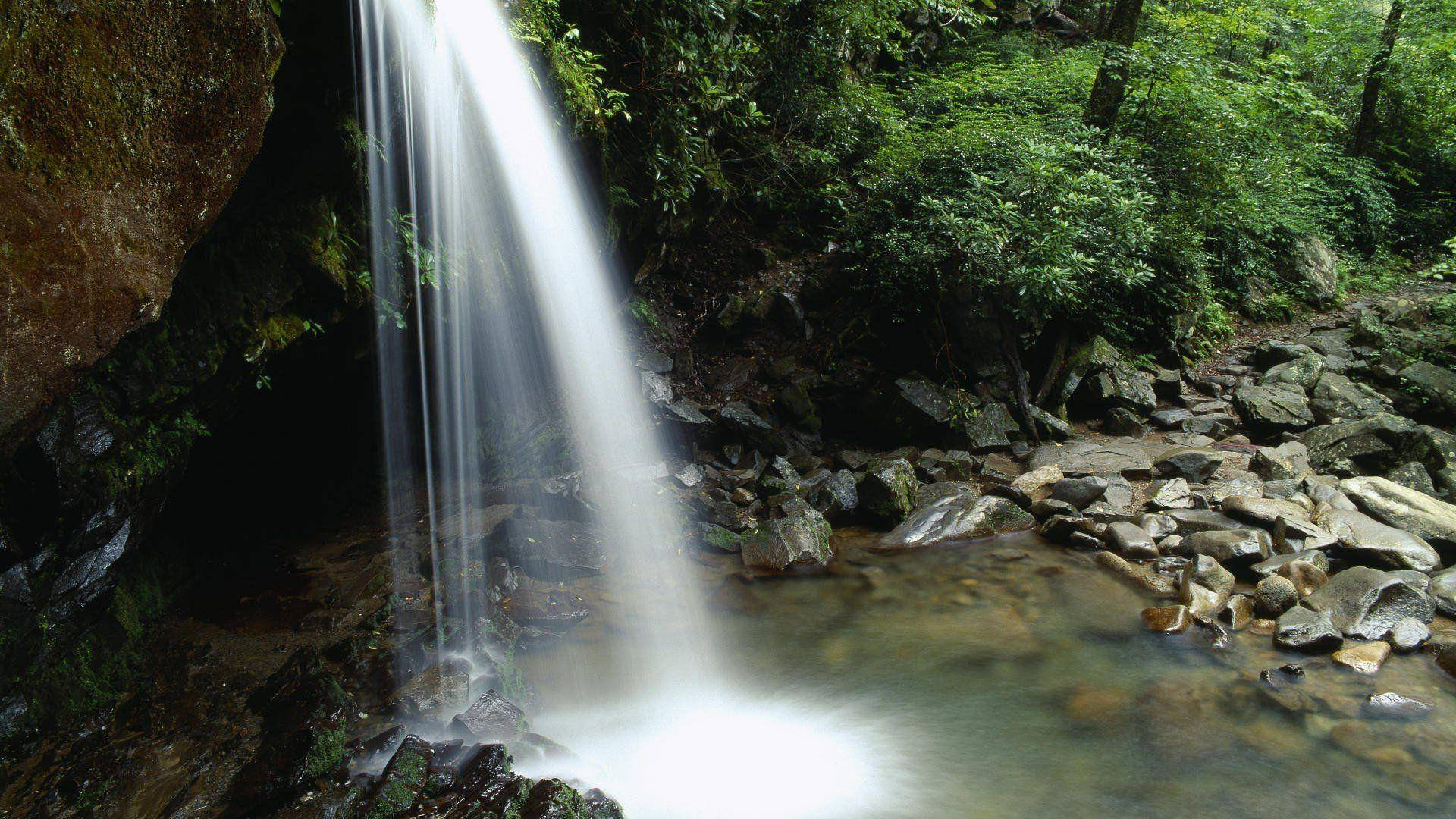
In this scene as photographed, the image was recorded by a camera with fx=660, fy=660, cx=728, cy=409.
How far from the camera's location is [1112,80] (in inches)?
392

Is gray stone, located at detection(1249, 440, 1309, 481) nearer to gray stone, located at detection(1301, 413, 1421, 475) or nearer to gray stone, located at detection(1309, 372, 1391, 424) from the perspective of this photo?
gray stone, located at detection(1301, 413, 1421, 475)

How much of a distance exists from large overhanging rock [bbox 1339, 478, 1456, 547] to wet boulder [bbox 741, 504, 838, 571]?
506cm

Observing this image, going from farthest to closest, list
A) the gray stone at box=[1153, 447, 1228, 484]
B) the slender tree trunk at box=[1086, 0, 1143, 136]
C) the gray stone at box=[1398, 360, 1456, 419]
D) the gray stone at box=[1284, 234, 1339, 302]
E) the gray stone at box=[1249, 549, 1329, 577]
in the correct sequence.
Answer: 1. the gray stone at box=[1284, 234, 1339, 302]
2. the slender tree trunk at box=[1086, 0, 1143, 136]
3. the gray stone at box=[1398, 360, 1456, 419]
4. the gray stone at box=[1153, 447, 1228, 484]
5. the gray stone at box=[1249, 549, 1329, 577]

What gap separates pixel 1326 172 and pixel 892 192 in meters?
13.8

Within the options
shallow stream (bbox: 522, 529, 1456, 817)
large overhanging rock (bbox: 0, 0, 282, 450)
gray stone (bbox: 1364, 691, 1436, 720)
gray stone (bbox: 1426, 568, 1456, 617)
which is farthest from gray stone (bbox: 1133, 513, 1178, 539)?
large overhanging rock (bbox: 0, 0, 282, 450)

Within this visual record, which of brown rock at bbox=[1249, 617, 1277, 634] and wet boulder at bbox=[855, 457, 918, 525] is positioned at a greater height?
brown rock at bbox=[1249, 617, 1277, 634]

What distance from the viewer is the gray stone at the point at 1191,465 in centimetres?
771

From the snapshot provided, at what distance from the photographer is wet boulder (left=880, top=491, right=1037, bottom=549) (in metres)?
7.04

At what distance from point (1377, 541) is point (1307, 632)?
5.87 ft

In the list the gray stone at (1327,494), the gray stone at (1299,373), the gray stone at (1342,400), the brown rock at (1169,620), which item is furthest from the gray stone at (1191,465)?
the gray stone at (1299,373)

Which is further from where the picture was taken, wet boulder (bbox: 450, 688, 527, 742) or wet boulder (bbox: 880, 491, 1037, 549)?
wet boulder (bbox: 880, 491, 1037, 549)

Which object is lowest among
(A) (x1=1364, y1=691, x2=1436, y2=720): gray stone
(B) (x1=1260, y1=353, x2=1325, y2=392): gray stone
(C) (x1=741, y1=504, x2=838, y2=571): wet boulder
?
(C) (x1=741, y1=504, x2=838, y2=571): wet boulder

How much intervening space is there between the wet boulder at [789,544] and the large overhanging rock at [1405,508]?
5.06 m

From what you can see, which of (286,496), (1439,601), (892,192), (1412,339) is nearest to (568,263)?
(286,496)
